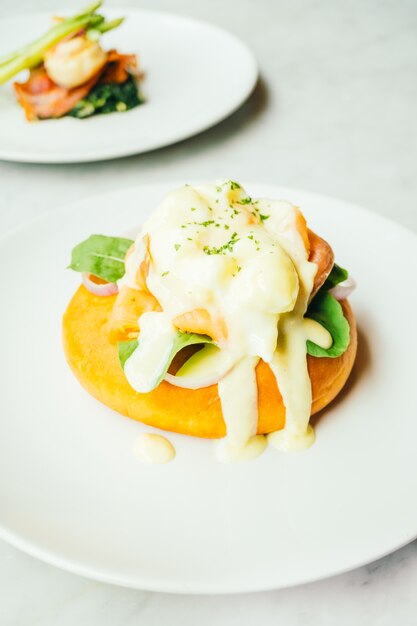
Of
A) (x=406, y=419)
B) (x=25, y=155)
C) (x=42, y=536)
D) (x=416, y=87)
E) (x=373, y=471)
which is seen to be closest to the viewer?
(x=42, y=536)

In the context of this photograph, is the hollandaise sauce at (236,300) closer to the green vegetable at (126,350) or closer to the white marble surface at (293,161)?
the green vegetable at (126,350)

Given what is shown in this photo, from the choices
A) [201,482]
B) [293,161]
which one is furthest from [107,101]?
[201,482]

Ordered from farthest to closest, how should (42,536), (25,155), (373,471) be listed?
(25,155) < (373,471) < (42,536)

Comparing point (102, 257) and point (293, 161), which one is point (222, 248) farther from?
point (293, 161)

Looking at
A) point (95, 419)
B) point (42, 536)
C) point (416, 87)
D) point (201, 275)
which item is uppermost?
point (201, 275)

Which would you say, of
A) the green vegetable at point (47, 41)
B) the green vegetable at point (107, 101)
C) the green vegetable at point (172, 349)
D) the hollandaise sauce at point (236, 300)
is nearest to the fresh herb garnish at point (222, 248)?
the hollandaise sauce at point (236, 300)

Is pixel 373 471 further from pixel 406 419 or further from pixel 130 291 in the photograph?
pixel 130 291

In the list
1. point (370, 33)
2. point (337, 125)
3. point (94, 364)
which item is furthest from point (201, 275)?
point (370, 33)
